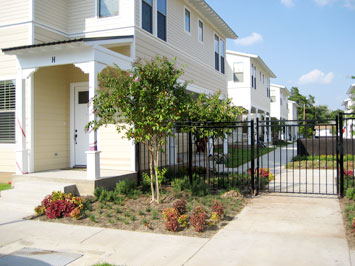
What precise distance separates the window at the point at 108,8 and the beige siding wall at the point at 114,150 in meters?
3.68

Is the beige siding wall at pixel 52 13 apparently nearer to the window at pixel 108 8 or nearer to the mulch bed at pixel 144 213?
the window at pixel 108 8

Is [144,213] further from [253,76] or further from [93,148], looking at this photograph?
[253,76]

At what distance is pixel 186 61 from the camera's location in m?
14.5

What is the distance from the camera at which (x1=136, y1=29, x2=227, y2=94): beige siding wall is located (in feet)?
35.8

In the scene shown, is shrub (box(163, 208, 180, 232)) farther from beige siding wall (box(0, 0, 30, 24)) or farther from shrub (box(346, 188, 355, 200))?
beige siding wall (box(0, 0, 30, 24))

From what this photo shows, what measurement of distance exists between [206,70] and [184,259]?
43.2 ft

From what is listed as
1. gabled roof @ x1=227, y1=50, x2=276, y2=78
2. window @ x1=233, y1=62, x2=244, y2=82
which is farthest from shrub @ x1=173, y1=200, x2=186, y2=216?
gabled roof @ x1=227, y1=50, x2=276, y2=78

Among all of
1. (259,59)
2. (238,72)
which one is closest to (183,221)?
(238,72)

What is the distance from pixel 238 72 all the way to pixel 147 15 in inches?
611

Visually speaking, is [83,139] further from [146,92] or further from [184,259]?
[184,259]

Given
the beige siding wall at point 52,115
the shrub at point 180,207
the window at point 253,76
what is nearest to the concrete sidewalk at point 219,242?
the shrub at point 180,207

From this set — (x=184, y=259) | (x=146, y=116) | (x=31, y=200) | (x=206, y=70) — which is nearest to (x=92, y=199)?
(x=31, y=200)

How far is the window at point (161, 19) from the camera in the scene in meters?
12.3

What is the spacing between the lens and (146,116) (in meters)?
7.21
